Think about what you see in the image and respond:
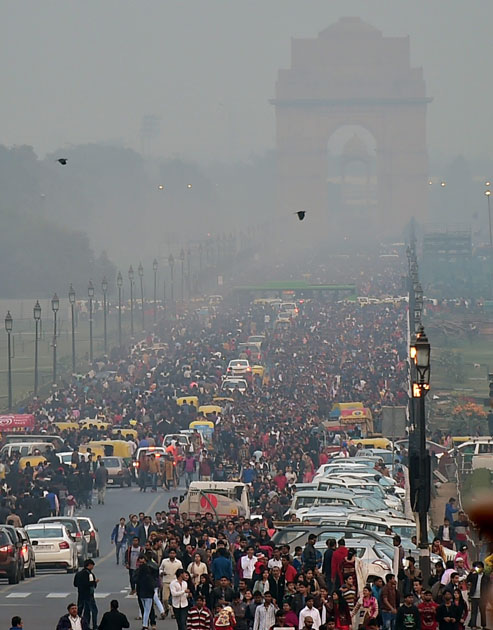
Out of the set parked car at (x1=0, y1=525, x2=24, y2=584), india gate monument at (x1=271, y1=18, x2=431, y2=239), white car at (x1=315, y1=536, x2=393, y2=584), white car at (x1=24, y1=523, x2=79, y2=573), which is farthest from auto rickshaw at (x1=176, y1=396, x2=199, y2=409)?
india gate monument at (x1=271, y1=18, x2=431, y2=239)

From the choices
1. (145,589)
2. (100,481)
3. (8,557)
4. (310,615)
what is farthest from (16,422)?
(310,615)

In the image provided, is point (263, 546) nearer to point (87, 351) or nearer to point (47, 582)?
point (47, 582)

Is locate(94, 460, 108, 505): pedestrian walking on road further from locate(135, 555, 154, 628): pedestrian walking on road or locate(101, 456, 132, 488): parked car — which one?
locate(135, 555, 154, 628): pedestrian walking on road

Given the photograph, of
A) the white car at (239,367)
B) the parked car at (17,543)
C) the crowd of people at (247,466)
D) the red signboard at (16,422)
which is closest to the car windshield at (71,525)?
the crowd of people at (247,466)

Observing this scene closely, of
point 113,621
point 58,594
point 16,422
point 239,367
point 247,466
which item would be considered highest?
point 239,367

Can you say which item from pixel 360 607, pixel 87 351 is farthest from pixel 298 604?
pixel 87 351

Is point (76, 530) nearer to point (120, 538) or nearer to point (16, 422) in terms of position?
point (120, 538)
